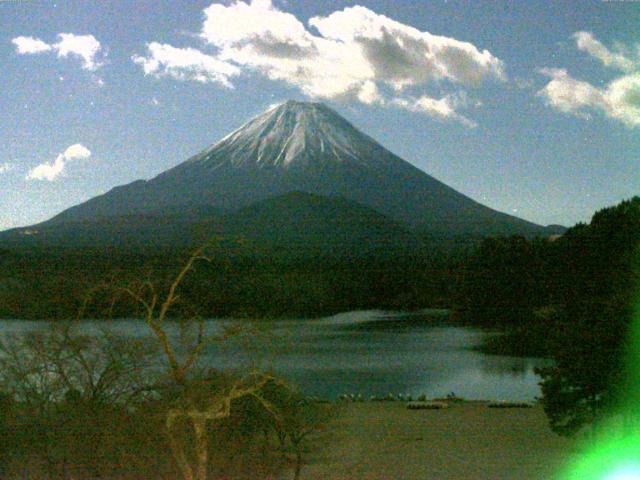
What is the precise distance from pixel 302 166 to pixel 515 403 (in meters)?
66.1

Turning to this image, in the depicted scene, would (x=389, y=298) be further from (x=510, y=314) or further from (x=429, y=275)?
(x=510, y=314)

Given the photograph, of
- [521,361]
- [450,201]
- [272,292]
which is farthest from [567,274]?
[450,201]

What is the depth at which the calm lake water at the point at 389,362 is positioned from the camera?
1786cm

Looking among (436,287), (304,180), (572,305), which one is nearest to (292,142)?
(304,180)

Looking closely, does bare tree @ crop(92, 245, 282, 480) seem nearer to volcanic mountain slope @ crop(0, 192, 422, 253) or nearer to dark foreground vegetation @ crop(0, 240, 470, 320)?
dark foreground vegetation @ crop(0, 240, 470, 320)

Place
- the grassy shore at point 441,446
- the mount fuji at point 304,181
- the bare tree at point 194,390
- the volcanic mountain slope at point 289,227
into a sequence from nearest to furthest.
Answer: the bare tree at point 194,390 → the grassy shore at point 441,446 → the volcanic mountain slope at point 289,227 → the mount fuji at point 304,181

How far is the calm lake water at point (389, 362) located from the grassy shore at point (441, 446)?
5.61 ft

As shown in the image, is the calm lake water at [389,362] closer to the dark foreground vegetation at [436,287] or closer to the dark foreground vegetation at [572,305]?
the dark foreground vegetation at [436,287]

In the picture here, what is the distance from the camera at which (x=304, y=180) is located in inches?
3054

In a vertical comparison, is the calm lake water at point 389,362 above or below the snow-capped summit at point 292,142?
below

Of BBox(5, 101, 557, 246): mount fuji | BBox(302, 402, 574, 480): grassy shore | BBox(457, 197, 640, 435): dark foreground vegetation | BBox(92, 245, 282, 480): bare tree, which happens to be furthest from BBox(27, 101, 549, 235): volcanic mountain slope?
BBox(92, 245, 282, 480): bare tree

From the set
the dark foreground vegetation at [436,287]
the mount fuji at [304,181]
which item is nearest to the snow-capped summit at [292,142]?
the mount fuji at [304,181]

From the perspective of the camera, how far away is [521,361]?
26.4 m

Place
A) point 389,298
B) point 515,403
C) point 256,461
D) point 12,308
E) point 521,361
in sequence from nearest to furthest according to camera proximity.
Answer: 1. point 256,461
2. point 12,308
3. point 515,403
4. point 521,361
5. point 389,298
